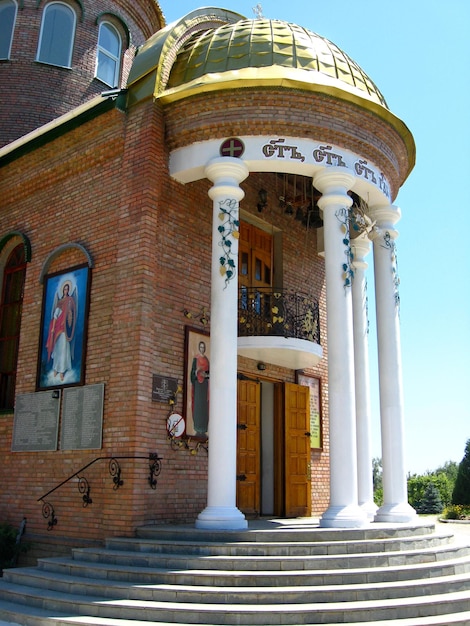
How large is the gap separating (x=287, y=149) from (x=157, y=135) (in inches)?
82.7

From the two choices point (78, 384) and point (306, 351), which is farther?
point (306, 351)

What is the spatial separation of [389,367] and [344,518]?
10.0 ft

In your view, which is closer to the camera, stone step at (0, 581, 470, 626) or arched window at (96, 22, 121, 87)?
stone step at (0, 581, 470, 626)

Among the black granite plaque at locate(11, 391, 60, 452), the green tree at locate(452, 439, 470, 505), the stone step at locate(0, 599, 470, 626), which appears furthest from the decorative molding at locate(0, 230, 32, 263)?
the green tree at locate(452, 439, 470, 505)

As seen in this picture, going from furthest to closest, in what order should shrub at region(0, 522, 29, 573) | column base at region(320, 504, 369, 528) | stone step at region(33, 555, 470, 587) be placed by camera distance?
shrub at region(0, 522, 29, 573), column base at region(320, 504, 369, 528), stone step at region(33, 555, 470, 587)

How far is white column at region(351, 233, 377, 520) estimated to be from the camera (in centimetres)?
1145

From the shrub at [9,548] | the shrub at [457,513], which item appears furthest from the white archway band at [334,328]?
the shrub at [457,513]

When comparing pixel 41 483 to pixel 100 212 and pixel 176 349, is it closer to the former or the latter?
pixel 176 349

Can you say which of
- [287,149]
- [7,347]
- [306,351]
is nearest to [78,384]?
[7,347]


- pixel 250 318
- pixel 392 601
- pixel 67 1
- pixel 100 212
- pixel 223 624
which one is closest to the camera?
pixel 223 624

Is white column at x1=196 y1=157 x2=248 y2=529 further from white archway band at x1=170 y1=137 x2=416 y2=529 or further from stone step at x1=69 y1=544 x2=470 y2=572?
stone step at x1=69 y1=544 x2=470 y2=572

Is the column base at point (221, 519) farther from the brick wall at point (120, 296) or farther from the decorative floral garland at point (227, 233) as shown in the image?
the decorative floral garland at point (227, 233)

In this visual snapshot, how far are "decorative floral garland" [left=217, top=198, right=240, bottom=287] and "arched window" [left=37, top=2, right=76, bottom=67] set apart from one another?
8.52m

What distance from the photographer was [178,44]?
436 inches
